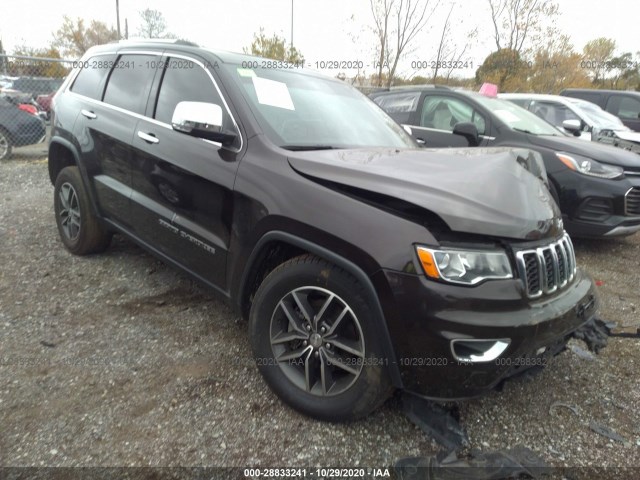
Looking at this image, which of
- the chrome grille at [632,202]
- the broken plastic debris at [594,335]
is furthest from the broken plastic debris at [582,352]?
the chrome grille at [632,202]

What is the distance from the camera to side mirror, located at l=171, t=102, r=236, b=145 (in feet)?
8.14

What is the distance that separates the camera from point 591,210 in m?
4.83

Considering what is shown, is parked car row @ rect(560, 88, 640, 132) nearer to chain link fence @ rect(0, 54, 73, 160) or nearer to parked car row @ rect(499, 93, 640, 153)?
parked car row @ rect(499, 93, 640, 153)

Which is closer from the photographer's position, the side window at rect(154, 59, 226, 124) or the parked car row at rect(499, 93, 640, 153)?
the side window at rect(154, 59, 226, 124)

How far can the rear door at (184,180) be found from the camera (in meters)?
2.61

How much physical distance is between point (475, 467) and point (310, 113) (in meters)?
2.15

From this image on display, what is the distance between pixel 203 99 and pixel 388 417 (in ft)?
7.00

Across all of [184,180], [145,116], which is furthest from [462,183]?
[145,116]

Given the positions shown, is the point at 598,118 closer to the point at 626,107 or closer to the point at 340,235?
the point at 626,107

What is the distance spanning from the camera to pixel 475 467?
1.99 m

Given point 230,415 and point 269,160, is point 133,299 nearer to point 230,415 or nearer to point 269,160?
point 230,415

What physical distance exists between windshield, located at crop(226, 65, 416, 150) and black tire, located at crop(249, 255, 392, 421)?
792 mm

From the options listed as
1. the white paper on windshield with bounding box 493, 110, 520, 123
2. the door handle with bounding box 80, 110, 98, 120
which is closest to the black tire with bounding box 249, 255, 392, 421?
the door handle with bounding box 80, 110, 98, 120

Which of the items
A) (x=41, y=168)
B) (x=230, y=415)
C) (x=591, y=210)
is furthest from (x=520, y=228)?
(x=41, y=168)
